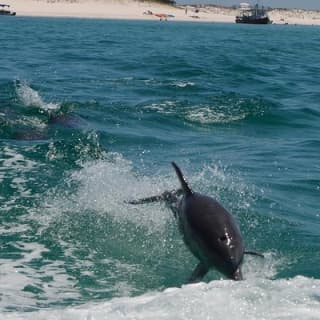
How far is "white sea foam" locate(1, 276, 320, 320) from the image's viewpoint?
18.9 feet

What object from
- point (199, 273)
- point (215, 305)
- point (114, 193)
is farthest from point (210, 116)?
point (215, 305)

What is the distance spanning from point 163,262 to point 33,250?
1.45 meters

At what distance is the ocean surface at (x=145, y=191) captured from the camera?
6.30 m

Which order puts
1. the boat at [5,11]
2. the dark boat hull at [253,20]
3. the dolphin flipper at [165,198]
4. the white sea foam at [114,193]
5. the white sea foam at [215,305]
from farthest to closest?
the dark boat hull at [253,20] < the boat at [5,11] < the white sea foam at [114,193] < the dolphin flipper at [165,198] < the white sea foam at [215,305]

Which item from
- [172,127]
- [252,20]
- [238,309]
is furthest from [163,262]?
[252,20]

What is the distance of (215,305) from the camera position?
232 inches

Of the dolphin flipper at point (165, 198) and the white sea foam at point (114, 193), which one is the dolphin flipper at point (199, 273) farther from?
the white sea foam at point (114, 193)

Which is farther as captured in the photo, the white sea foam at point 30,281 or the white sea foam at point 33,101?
the white sea foam at point 33,101

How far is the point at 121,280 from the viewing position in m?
7.23

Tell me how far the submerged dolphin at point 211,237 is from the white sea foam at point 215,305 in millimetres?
181

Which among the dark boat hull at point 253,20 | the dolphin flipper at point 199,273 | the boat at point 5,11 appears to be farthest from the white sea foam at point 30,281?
the dark boat hull at point 253,20

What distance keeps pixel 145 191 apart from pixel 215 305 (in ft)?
14.4

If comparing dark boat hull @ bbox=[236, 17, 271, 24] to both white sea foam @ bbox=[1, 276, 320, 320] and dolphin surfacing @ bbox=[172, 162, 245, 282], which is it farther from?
white sea foam @ bbox=[1, 276, 320, 320]

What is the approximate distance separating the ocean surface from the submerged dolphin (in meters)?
0.17
